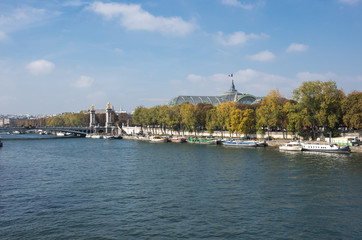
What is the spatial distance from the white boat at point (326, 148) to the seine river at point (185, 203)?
13824 millimetres

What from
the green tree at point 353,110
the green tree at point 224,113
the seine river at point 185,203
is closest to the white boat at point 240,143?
the green tree at point 224,113

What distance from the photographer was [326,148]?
174ft

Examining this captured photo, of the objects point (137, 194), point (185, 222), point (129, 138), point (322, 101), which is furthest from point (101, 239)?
point (129, 138)

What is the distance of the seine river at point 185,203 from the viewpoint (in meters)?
18.2

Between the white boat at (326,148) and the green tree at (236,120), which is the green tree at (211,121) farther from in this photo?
the white boat at (326,148)

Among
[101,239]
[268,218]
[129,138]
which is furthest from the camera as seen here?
[129,138]

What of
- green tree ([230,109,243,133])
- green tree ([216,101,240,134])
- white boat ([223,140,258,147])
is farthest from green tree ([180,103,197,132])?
white boat ([223,140,258,147])

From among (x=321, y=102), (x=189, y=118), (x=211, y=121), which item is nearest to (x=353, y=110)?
(x=321, y=102)

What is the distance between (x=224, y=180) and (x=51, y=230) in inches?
652

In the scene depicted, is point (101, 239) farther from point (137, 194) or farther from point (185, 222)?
point (137, 194)

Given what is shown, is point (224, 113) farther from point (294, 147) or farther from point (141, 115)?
point (141, 115)

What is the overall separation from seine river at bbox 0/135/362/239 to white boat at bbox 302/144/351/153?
544 inches

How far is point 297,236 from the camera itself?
56.7ft

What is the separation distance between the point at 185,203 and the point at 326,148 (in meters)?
37.3
